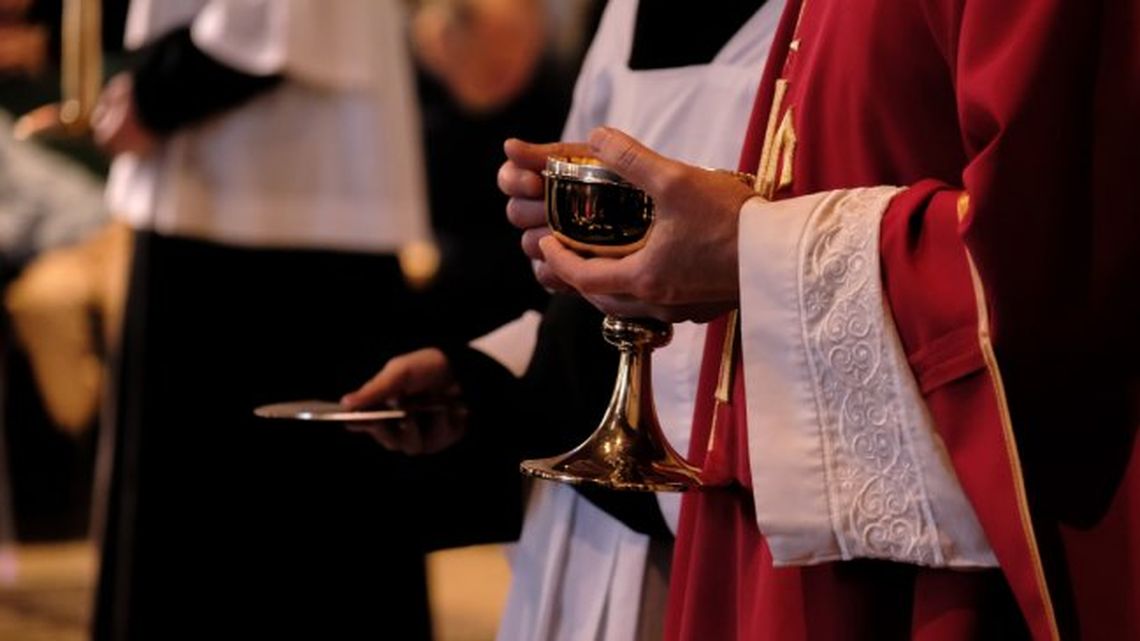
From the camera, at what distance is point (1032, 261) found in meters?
1.17

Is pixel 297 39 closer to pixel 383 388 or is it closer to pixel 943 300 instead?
pixel 383 388

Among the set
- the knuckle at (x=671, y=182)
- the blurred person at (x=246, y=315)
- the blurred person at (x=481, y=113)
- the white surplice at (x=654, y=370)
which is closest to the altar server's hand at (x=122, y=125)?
the blurred person at (x=246, y=315)

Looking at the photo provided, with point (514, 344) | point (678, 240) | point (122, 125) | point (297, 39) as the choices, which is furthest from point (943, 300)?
point (122, 125)

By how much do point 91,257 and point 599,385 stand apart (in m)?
4.43

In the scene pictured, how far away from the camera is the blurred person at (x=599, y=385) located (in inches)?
70.7

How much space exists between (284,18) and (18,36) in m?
2.18

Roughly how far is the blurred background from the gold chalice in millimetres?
3459

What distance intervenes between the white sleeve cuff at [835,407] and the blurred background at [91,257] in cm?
364

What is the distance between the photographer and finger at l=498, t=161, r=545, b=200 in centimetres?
154

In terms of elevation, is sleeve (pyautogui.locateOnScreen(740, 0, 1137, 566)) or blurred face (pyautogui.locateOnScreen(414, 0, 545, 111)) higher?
blurred face (pyautogui.locateOnScreen(414, 0, 545, 111))

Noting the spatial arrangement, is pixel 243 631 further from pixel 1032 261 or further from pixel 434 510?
pixel 1032 261

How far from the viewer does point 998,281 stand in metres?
1.18

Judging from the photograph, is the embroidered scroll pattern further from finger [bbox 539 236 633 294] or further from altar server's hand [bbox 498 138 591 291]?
altar server's hand [bbox 498 138 591 291]

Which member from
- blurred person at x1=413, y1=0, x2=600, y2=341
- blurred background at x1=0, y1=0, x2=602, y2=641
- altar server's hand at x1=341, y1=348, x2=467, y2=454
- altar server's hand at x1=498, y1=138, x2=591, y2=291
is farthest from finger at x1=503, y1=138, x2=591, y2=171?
blurred person at x1=413, y1=0, x2=600, y2=341
